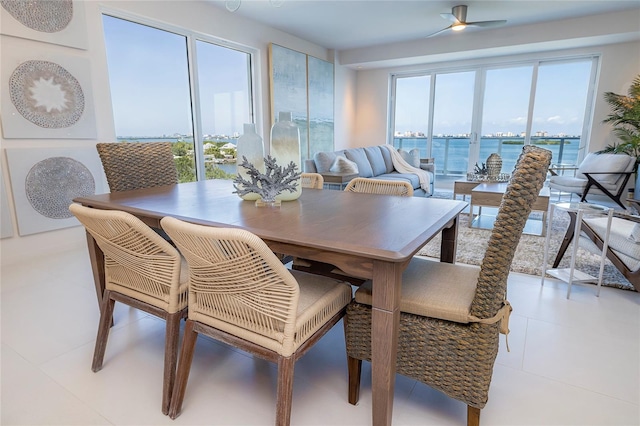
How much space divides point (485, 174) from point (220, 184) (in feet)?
11.6

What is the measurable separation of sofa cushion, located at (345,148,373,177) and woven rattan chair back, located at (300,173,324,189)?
2.55 meters

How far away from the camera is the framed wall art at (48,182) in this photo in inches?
116

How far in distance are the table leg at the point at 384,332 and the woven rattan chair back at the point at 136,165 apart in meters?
1.83

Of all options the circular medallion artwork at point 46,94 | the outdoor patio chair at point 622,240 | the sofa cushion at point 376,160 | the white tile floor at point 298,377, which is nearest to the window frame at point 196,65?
the circular medallion artwork at point 46,94

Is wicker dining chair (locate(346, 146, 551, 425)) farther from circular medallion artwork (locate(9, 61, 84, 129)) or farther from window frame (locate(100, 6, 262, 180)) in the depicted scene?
window frame (locate(100, 6, 262, 180))

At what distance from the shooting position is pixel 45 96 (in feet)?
9.83

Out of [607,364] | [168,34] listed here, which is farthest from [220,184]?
[168,34]

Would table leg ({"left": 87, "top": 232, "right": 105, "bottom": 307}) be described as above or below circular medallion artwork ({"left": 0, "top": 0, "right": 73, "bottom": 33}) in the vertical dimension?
below

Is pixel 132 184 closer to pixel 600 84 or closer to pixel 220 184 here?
pixel 220 184

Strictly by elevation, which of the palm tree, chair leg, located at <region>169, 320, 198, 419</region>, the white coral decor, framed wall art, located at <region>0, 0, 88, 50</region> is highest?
framed wall art, located at <region>0, 0, 88, 50</region>

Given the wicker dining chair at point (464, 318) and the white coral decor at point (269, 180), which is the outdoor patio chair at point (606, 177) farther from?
the white coral decor at point (269, 180)

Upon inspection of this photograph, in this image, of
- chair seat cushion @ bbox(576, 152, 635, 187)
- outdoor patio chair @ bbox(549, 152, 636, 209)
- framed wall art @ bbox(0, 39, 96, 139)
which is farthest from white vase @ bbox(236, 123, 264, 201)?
chair seat cushion @ bbox(576, 152, 635, 187)

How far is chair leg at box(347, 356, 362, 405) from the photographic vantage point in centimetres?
138

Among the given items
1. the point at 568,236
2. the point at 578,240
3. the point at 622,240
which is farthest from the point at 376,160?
the point at 622,240
